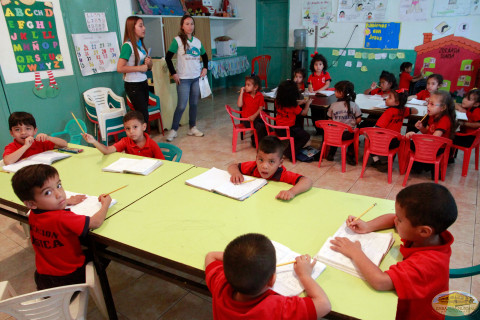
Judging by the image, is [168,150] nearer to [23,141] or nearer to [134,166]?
[134,166]

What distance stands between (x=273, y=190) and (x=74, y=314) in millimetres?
1058

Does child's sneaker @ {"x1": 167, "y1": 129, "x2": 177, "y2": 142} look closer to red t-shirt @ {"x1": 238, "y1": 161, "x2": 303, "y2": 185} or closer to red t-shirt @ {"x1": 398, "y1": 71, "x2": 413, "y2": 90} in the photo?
red t-shirt @ {"x1": 238, "y1": 161, "x2": 303, "y2": 185}

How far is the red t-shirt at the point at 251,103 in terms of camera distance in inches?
167

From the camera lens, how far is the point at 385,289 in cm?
105

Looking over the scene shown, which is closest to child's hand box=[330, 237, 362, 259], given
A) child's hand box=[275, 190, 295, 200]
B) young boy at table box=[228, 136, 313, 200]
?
child's hand box=[275, 190, 295, 200]

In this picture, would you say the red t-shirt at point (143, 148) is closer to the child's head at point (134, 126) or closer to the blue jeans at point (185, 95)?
the child's head at point (134, 126)

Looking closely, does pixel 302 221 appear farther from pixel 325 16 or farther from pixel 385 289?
pixel 325 16

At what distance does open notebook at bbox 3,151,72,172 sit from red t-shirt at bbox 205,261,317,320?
5.90 ft

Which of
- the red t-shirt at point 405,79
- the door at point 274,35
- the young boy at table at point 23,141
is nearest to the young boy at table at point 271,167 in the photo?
the young boy at table at point 23,141

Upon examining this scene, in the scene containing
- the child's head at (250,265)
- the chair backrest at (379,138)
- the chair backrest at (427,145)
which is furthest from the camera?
the chair backrest at (379,138)

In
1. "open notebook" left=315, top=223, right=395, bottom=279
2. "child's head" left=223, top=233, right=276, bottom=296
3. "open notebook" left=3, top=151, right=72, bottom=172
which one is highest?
"child's head" left=223, top=233, right=276, bottom=296

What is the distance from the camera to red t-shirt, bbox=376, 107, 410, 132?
3447 mm

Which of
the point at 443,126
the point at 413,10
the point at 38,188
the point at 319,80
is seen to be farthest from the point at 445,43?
the point at 38,188

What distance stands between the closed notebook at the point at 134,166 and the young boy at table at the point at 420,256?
1.36 m
